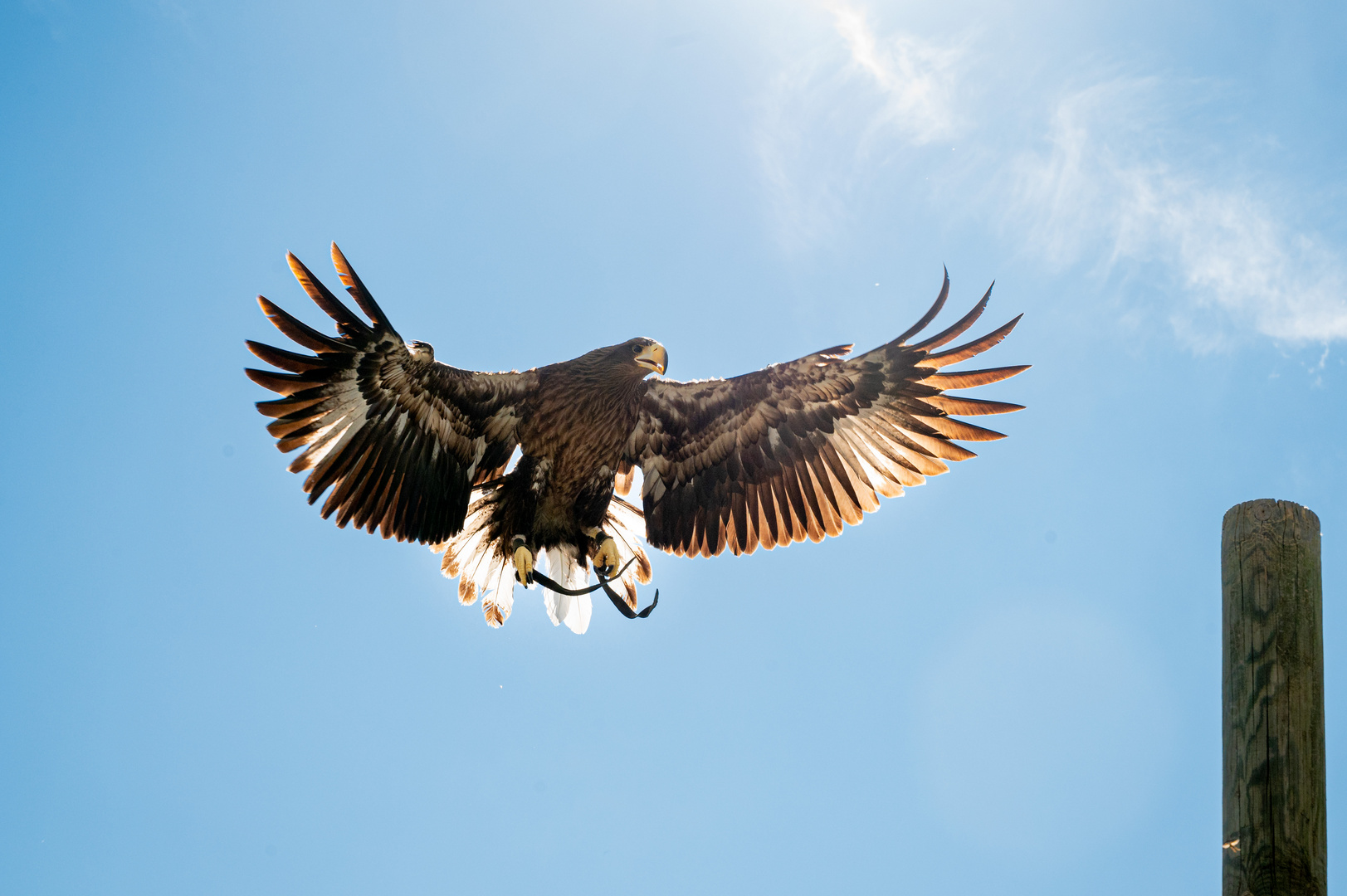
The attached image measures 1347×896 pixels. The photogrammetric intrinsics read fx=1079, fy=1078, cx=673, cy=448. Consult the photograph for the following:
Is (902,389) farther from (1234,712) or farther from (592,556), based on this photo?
(1234,712)

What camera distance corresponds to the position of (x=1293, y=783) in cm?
289

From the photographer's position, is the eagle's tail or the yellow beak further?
the eagle's tail

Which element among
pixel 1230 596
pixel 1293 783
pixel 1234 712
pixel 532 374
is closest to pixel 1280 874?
pixel 1293 783

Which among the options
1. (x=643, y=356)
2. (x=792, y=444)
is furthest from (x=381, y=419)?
(x=792, y=444)

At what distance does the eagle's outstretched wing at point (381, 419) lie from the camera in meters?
5.57

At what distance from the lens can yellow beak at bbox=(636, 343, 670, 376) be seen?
20.6ft

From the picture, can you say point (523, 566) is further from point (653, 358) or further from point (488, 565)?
point (653, 358)

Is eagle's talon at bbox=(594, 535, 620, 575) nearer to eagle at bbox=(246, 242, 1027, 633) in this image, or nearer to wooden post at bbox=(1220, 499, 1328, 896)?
eagle at bbox=(246, 242, 1027, 633)

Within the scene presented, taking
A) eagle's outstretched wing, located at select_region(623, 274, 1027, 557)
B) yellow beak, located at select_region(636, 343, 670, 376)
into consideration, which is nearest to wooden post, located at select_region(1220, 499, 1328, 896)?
eagle's outstretched wing, located at select_region(623, 274, 1027, 557)

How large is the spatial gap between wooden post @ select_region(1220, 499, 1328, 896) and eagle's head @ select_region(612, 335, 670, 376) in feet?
12.1

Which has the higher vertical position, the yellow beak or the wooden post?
the yellow beak

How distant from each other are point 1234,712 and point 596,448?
4009 mm

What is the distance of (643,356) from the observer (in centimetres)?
631

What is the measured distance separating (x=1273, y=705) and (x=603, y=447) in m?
4.09
